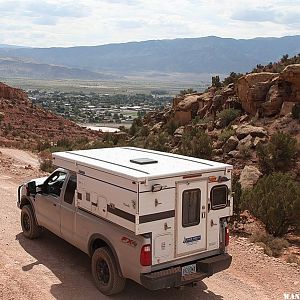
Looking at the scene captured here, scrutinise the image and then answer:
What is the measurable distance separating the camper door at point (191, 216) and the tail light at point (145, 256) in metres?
0.54

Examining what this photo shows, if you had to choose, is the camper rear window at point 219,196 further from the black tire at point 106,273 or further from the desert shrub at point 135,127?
the desert shrub at point 135,127

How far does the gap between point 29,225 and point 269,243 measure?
5603 mm

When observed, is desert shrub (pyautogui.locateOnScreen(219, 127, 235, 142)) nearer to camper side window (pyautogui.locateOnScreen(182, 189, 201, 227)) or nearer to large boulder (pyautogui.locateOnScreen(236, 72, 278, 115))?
large boulder (pyautogui.locateOnScreen(236, 72, 278, 115))

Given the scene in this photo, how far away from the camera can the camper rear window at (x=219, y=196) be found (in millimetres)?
7887

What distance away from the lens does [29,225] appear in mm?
10531

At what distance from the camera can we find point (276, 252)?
436 inches

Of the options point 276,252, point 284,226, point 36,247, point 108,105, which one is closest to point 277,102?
point 284,226

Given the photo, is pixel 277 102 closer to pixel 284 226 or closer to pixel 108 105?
pixel 284 226

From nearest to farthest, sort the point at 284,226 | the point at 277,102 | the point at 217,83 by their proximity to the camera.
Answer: the point at 284,226, the point at 277,102, the point at 217,83

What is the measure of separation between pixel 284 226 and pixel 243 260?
4047 mm

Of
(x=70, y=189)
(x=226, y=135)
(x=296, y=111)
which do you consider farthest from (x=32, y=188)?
A: (x=296, y=111)

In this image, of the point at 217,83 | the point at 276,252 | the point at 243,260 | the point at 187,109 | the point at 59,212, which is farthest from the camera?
the point at 217,83

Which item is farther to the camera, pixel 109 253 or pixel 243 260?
pixel 243 260

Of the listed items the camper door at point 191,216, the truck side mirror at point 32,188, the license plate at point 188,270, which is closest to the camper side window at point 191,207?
the camper door at point 191,216
